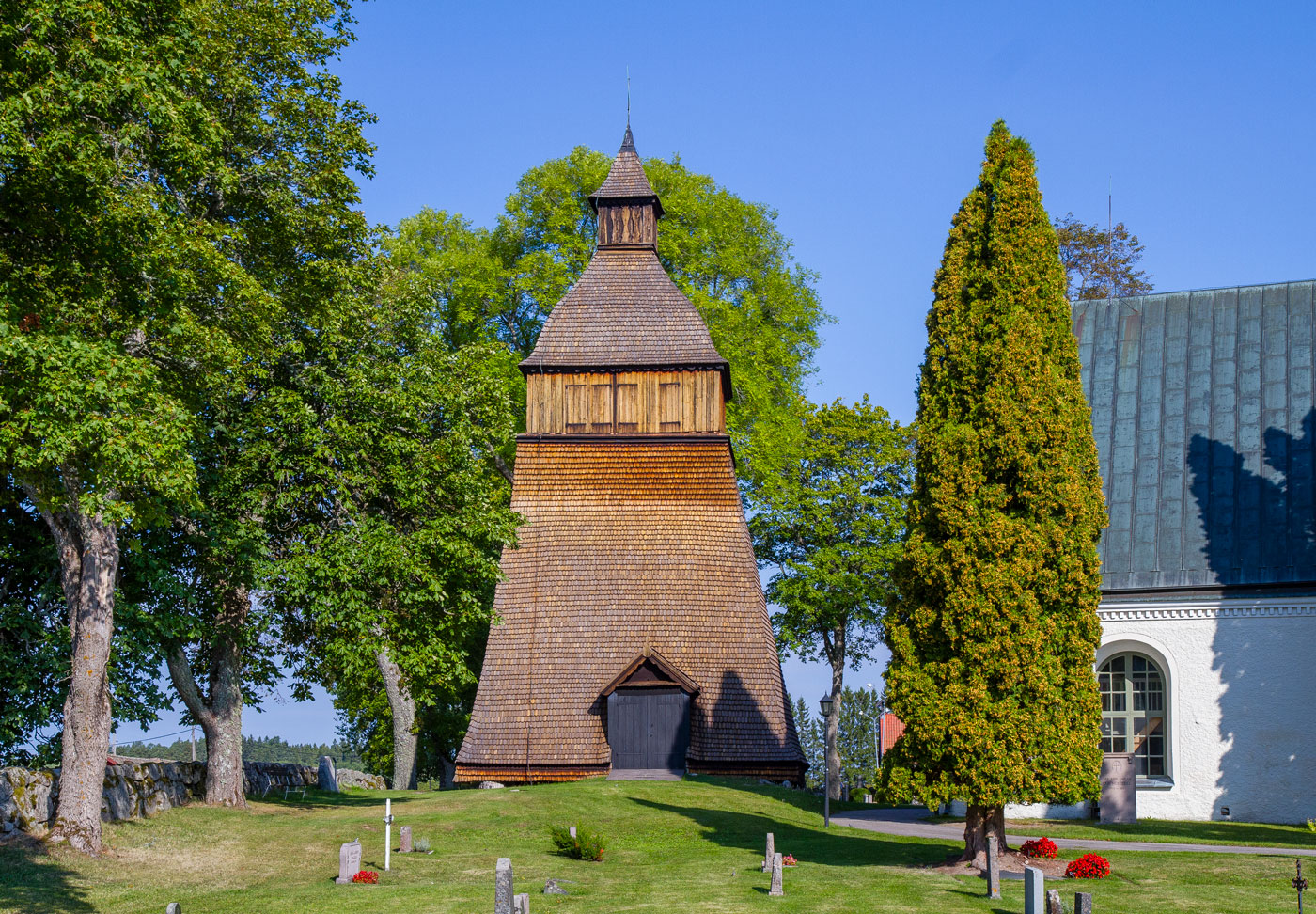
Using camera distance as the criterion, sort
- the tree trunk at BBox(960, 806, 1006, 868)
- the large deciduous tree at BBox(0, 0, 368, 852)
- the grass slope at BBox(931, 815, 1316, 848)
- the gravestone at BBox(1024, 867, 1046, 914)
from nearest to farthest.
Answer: the gravestone at BBox(1024, 867, 1046, 914) → the large deciduous tree at BBox(0, 0, 368, 852) → the tree trunk at BBox(960, 806, 1006, 868) → the grass slope at BBox(931, 815, 1316, 848)

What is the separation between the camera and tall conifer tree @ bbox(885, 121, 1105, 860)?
1884 centimetres

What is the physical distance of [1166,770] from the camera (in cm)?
2917

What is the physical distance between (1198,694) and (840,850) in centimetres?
1110

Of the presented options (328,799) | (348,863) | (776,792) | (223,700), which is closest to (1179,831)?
(776,792)

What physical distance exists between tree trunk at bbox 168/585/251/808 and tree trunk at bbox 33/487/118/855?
5.43 metres

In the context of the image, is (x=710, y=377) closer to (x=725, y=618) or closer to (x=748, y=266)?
(x=725, y=618)

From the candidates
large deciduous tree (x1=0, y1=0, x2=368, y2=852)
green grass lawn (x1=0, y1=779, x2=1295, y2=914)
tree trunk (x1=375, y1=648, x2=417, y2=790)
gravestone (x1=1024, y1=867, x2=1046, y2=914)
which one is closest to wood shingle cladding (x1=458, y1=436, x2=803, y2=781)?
tree trunk (x1=375, y1=648, x2=417, y2=790)

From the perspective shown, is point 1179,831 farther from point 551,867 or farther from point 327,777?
point 327,777

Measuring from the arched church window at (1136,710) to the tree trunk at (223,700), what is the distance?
19304 millimetres

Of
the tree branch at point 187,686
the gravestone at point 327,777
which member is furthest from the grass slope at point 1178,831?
the gravestone at point 327,777

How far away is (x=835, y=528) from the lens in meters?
43.8

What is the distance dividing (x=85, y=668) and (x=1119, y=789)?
2091 cm

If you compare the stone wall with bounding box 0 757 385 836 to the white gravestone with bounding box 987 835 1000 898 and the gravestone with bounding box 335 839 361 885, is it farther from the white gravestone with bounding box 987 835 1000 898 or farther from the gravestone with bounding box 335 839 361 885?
the white gravestone with bounding box 987 835 1000 898

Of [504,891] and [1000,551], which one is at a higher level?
[1000,551]
